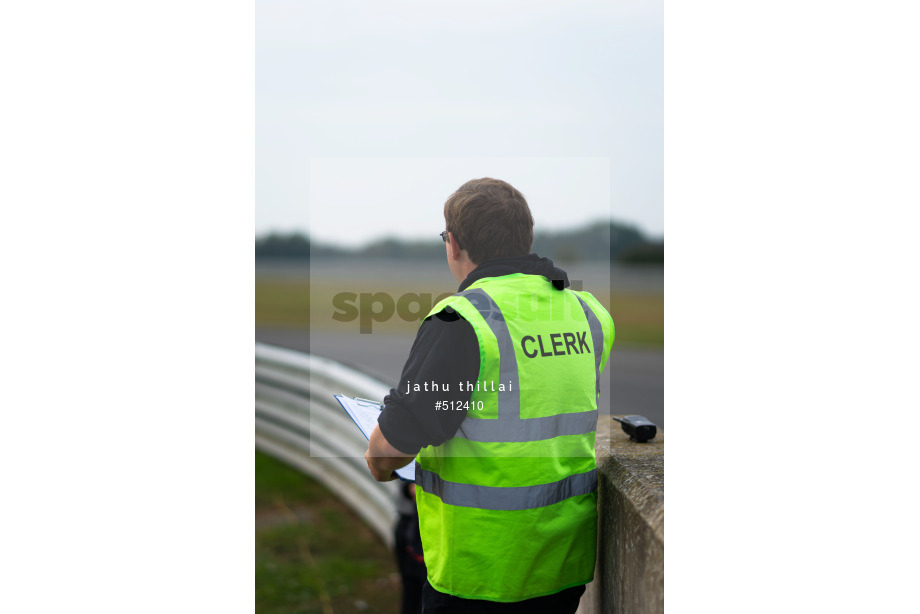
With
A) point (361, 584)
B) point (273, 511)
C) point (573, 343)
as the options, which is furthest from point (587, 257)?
point (361, 584)

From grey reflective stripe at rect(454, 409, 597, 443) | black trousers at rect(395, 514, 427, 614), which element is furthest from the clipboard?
black trousers at rect(395, 514, 427, 614)

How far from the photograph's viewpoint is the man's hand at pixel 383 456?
143cm

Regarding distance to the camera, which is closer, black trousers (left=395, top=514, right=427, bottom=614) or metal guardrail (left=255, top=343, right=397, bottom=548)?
metal guardrail (left=255, top=343, right=397, bottom=548)

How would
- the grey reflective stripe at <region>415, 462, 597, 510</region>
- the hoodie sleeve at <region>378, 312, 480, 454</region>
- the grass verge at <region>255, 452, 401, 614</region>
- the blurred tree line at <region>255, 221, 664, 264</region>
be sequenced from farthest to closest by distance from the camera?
the grass verge at <region>255, 452, 401, 614</region>
the blurred tree line at <region>255, 221, 664, 264</region>
the grey reflective stripe at <region>415, 462, 597, 510</region>
the hoodie sleeve at <region>378, 312, 480, 454</region>

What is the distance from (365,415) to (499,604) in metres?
0.57

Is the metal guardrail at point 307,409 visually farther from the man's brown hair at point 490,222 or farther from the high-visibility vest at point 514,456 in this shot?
the man's brown hair at point 490,222

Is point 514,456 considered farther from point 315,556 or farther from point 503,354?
point 315,556

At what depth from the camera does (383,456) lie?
4.74ft

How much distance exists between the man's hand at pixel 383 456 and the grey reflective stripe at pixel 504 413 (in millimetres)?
147

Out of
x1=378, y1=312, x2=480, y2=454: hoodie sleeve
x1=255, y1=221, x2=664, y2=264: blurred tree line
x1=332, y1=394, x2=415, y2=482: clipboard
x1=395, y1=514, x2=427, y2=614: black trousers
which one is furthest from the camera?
x1=395, y1=514, x2=427, y2=614: black trousers

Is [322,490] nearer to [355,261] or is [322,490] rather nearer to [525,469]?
[355,261]

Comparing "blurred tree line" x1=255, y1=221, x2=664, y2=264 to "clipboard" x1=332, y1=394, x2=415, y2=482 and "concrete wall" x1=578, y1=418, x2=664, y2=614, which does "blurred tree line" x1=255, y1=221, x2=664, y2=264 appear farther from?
"concrete wall" x1=578, y1=418, x2=664, y2=614

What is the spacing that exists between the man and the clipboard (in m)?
0.07

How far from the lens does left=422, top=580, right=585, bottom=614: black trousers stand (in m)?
1.53
